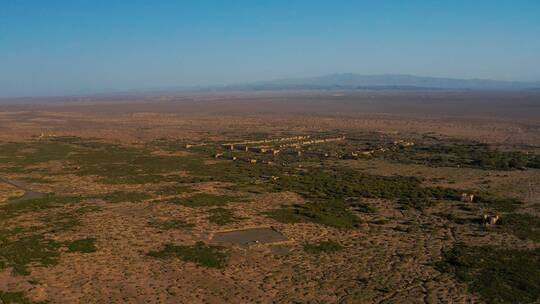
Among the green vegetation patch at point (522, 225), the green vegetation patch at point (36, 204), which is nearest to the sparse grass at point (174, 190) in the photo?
the green vegetation patch at point (36, 204)

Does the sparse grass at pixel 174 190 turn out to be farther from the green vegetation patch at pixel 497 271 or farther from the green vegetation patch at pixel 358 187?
the green vegetation patch at pixel 497 271

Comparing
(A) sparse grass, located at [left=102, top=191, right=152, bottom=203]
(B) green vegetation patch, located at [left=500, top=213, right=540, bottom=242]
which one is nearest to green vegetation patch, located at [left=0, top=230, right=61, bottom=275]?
(A) sparse grass, located at [left=102, top=191, right=152, bottom=203]

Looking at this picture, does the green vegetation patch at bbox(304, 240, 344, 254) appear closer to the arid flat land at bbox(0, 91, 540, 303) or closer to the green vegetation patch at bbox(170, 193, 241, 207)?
the arid flat land at bbox(0, 91, 540, 303)

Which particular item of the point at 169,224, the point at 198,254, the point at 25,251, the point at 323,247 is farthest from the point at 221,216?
the point at 25,251

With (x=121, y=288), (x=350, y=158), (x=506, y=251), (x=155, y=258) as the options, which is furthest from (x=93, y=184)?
(x=506, y=251)

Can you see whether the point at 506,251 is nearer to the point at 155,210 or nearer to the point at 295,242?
→ the point at 295,242

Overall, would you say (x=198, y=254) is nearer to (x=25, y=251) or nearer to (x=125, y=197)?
(x=25, y=251)
